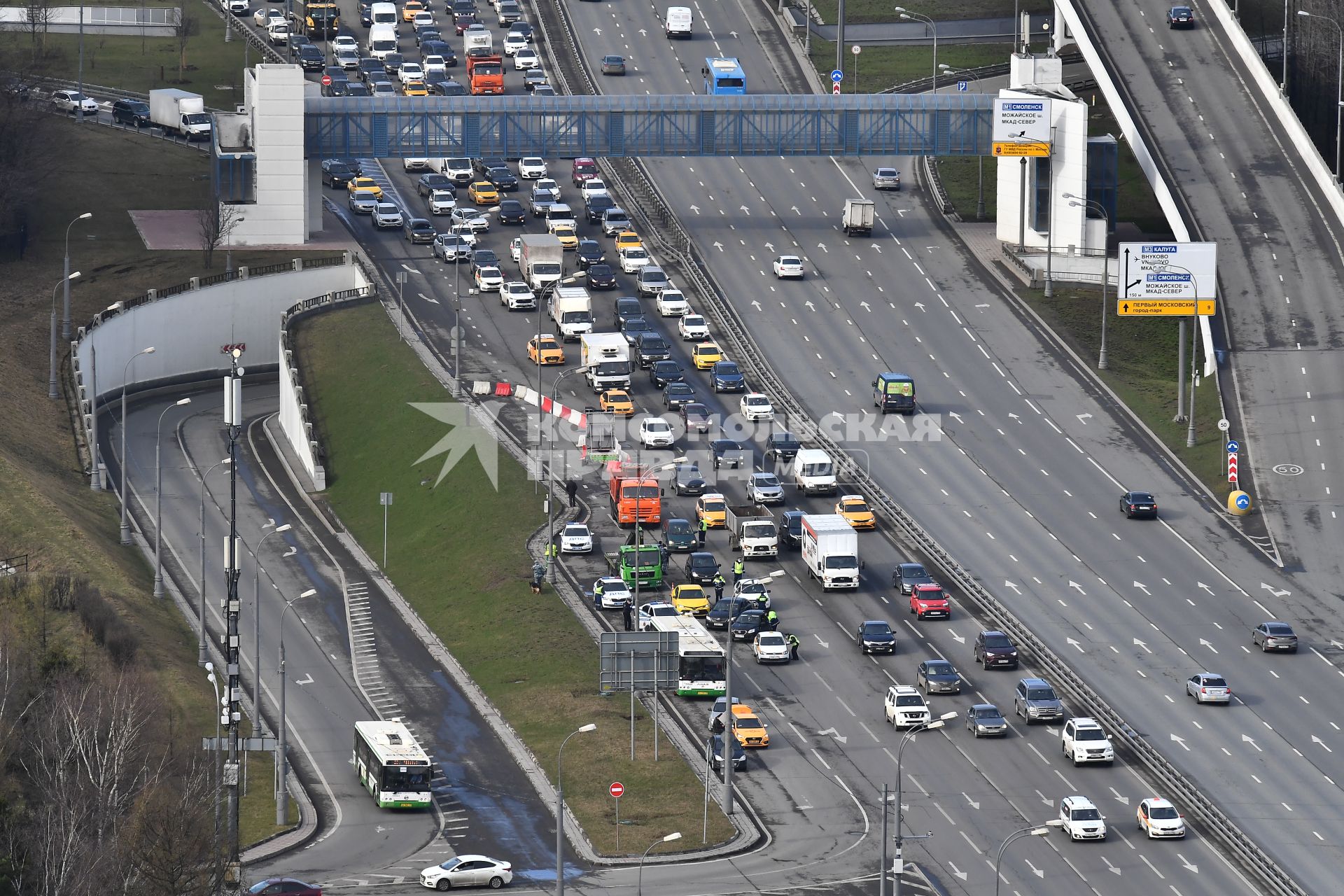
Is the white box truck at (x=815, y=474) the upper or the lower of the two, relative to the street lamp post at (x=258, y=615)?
upper

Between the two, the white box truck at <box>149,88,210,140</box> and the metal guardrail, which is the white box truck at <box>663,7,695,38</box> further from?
the white box truck at <box>149,88,210,140</box>

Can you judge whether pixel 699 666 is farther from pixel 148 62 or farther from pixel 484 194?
pixel 148 62

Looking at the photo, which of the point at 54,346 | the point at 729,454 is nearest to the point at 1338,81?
the point at 729,454

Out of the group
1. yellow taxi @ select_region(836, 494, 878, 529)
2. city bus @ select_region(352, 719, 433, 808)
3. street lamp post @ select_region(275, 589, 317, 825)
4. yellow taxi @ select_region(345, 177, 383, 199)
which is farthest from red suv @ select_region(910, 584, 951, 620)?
yellow taxi @ select_region(345, 177, 383, 199)

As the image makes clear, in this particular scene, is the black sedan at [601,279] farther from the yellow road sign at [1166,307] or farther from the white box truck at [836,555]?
the white box truck at [836,555]

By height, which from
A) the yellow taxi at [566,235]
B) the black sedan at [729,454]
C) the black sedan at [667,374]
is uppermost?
the yellow taxi at [566,235]

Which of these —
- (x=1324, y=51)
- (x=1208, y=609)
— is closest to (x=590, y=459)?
(x=1208, y=609)

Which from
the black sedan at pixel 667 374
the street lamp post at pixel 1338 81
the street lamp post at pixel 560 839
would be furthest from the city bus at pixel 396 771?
the street lamp post at pixel 1338 81
